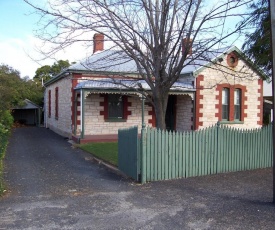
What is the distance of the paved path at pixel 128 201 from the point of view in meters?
5.16

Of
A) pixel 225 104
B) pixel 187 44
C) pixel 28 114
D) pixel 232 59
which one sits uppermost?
pixel 232 59

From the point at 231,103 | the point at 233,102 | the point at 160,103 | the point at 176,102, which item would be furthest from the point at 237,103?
the point at 160,103

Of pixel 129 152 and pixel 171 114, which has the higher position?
pixel 171 114

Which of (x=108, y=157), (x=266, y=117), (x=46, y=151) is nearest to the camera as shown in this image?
(x=108, y=157)

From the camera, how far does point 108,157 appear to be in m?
11.8

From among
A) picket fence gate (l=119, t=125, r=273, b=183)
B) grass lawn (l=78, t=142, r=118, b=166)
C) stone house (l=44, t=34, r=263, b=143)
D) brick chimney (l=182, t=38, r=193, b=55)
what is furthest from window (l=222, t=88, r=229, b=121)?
brick chimney (l=182, t=38, r=193, b=55)

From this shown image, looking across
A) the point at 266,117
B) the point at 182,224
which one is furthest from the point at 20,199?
the point at 266,117

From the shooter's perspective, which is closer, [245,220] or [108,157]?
[245,220]

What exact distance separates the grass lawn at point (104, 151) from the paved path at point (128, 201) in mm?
1552

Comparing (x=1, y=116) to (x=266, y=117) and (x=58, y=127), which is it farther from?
(x=266, y=117)

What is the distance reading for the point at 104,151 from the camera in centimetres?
1320

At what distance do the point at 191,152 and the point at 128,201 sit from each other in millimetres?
2829

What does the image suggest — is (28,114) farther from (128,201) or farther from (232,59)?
(128,201)

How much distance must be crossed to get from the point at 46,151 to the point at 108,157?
12.0 ft
